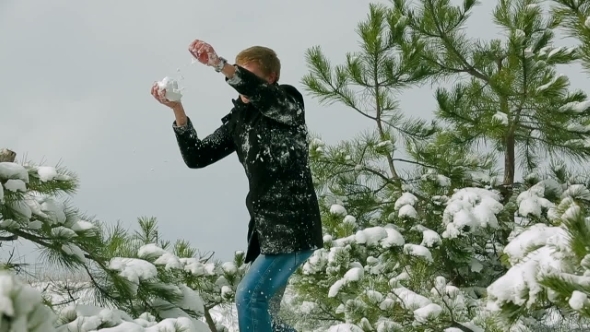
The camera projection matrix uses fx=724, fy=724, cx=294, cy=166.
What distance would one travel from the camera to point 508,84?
5199mm

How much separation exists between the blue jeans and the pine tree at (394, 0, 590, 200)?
311 cm

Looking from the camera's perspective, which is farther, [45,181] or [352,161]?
[352,161]

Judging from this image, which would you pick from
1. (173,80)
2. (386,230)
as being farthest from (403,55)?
(173,80)

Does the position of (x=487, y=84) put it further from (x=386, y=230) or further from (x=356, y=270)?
(x=356, y=270)

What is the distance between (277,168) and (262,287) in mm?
415

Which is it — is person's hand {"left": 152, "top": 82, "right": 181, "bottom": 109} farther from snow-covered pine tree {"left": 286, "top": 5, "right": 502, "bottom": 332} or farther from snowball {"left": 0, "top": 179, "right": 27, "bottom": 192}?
snow-covered pine tree {"left": 286, "top": 5, "right": 502, "bottom": 332}

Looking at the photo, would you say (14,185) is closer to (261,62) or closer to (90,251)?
(90,251)

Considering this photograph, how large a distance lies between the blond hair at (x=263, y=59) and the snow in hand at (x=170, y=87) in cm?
28

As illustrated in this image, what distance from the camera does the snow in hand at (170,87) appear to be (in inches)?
103

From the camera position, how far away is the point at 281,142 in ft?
8.37

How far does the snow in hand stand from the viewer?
262 cm

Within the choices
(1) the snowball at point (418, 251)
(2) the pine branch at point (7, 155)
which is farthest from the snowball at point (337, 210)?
(2) the pine branch at point (7, 155)

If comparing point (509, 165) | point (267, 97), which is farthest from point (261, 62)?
point (509, 165)

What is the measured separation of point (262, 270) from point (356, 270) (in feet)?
5.65
